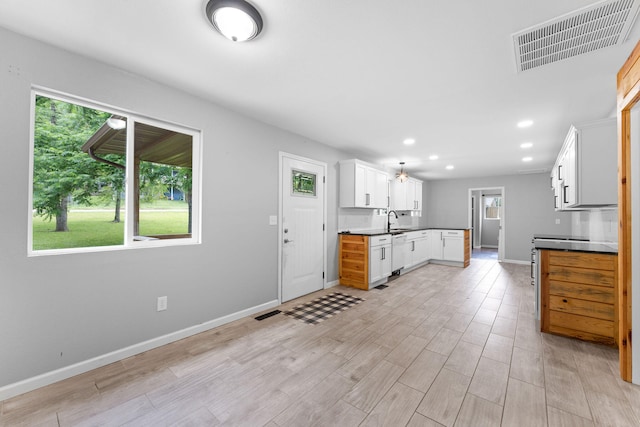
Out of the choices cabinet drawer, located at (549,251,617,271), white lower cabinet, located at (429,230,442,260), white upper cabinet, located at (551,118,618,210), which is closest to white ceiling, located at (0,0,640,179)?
white upper cabinet, located at (551,118,618,210)

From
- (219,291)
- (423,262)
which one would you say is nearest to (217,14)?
(219,291)

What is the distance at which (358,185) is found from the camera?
4.70 meters

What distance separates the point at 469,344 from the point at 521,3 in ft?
8.82

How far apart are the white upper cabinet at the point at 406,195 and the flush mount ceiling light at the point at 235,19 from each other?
16.9 ft

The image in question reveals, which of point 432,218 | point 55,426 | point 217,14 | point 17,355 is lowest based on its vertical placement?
point 55,426

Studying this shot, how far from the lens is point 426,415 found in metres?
1.60

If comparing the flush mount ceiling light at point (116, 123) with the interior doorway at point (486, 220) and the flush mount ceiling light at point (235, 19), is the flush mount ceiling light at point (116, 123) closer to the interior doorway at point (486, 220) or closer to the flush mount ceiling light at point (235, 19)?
the flush mount ceiling light at point (235, 19)

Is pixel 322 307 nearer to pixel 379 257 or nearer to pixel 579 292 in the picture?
pixel 379 257

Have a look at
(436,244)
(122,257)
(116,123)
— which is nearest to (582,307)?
(436,244)

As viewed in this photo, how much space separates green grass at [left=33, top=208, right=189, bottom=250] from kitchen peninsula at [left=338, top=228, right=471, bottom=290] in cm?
293

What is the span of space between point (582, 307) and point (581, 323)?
16cm


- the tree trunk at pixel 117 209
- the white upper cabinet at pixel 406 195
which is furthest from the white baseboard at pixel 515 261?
the tree trunk at pixel 117 209

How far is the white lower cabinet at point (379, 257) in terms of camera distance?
4.37 metres

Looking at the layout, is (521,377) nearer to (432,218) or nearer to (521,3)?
(521,3)
